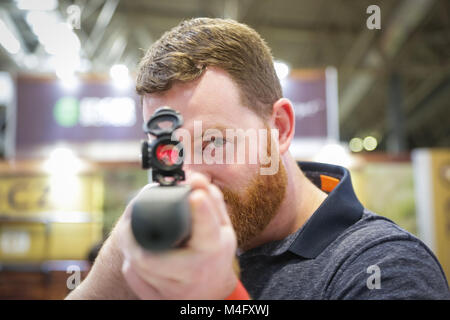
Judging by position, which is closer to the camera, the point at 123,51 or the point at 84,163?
the point at 84,163

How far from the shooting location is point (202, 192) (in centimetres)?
67

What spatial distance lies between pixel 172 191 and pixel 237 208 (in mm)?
516

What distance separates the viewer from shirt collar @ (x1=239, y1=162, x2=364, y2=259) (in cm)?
111

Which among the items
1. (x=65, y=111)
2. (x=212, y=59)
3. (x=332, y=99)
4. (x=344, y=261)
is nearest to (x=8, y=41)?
(x=65, y=111)

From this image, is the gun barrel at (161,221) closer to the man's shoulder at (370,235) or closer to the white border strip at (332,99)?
the man's shoulder at (370,235)

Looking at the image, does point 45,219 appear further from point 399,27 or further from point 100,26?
point 399,27

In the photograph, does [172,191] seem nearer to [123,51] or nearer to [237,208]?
[237,208]

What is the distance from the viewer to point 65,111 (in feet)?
12.5

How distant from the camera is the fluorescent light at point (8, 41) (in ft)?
20.1

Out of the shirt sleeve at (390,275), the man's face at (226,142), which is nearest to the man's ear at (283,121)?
the man's face at (226,142)

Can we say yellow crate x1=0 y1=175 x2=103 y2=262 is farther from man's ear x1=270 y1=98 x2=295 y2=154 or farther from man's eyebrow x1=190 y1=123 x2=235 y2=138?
man's eyebrow x1=190 y1=123 x2=235 y2=138

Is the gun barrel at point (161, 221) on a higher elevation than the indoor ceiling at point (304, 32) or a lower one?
lower

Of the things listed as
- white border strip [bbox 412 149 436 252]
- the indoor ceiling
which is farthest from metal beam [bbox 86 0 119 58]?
white border strip [bbox 412 149 436 252]
